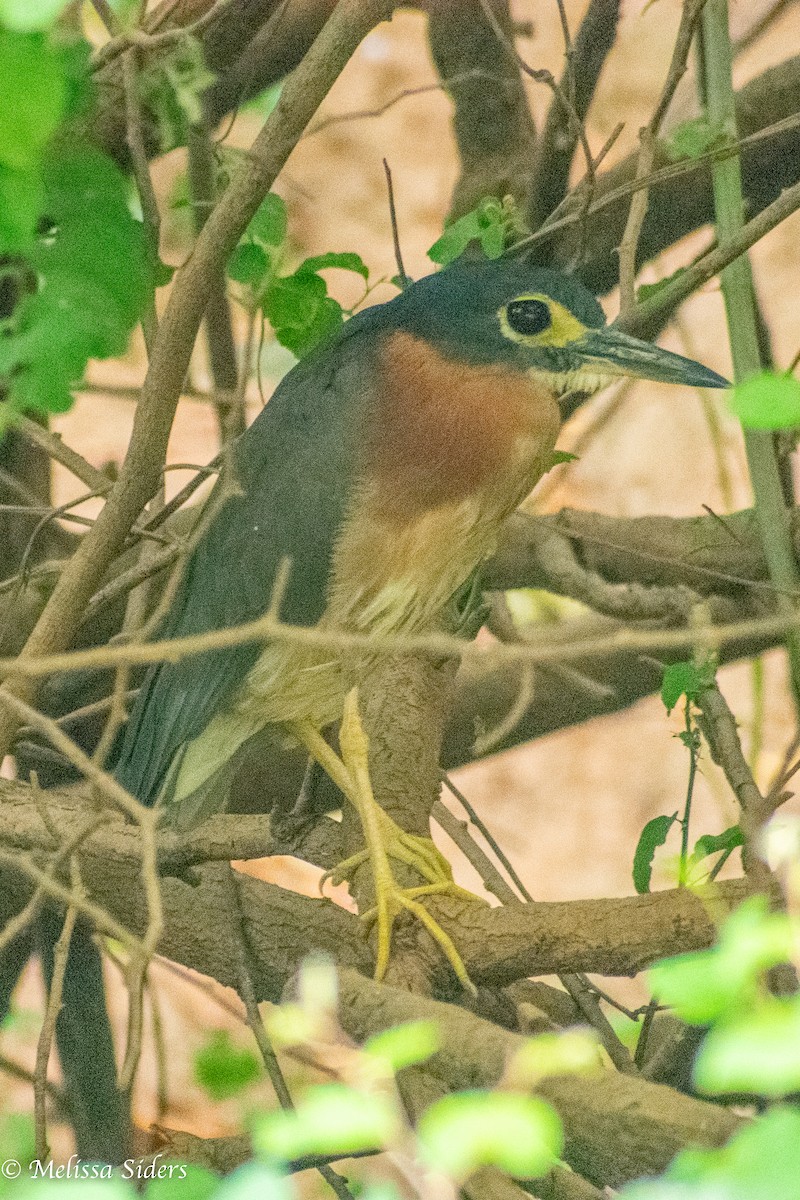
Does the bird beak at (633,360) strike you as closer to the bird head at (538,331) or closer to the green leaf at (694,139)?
the bird head at (538,331)

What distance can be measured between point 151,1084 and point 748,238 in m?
4.87

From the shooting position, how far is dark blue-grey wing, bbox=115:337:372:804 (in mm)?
2229

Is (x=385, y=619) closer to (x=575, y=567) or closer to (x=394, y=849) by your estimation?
(x=394, y=849)

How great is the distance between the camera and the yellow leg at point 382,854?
2121 millimetres

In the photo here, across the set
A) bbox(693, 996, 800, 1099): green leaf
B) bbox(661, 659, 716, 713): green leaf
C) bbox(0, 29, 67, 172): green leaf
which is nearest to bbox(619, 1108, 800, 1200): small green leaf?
bbox(693, 996, 800, 1099): green leaf

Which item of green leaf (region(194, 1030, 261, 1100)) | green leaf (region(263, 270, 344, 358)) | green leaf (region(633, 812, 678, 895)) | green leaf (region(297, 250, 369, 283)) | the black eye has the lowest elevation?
green leaf (region(194, 1030, 261, 1100))

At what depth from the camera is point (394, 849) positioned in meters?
2.37

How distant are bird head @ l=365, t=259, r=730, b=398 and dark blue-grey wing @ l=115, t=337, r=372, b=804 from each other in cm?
16

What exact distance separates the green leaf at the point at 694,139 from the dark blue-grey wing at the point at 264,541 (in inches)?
26.5

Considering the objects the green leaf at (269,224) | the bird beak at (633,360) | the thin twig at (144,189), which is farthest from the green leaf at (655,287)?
the thin twig at (144,189)

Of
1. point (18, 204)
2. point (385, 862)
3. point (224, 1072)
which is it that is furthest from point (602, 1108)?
point (18, 204)

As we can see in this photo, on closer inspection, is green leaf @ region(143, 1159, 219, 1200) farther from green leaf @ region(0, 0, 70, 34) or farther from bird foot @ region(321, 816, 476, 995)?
bird foot @ region(321, 816, 476, 995)

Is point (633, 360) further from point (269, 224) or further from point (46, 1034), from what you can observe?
point (46, 1034)

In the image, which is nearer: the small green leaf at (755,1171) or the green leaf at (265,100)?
the small green leaf at (755,1171)
